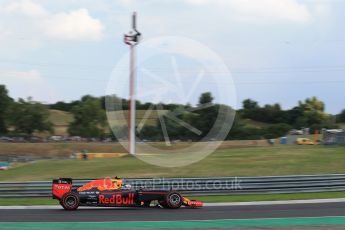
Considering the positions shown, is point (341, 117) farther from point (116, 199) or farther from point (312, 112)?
point (116, 199)

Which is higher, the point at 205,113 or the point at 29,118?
the point at 29,118

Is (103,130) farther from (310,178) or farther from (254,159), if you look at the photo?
(310,178)

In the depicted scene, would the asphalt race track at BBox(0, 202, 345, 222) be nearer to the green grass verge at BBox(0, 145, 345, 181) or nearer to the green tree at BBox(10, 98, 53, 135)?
the green grass verge at BBox(0, 145, 345, 181)

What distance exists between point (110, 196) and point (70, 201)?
112 cm

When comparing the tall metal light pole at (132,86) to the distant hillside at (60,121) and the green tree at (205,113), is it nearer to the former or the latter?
the green tree at (205,113)

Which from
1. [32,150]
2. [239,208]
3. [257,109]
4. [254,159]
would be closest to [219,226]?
[239,208]

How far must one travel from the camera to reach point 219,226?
9.96 m

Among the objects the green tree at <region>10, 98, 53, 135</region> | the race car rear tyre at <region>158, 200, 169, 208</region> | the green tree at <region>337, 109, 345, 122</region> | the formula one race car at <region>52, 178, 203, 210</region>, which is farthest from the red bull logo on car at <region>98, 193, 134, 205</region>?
the green tree at <region>337, 109, 345, 122</region>

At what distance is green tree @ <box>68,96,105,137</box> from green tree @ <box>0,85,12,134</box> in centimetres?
1374

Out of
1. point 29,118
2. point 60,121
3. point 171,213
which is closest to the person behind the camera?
point 171,213

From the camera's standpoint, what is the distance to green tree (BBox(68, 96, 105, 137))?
9225 cm

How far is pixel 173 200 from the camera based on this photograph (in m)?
13.5

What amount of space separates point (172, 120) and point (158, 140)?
1033mm

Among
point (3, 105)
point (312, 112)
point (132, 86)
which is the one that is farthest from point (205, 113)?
point (3, 105)
